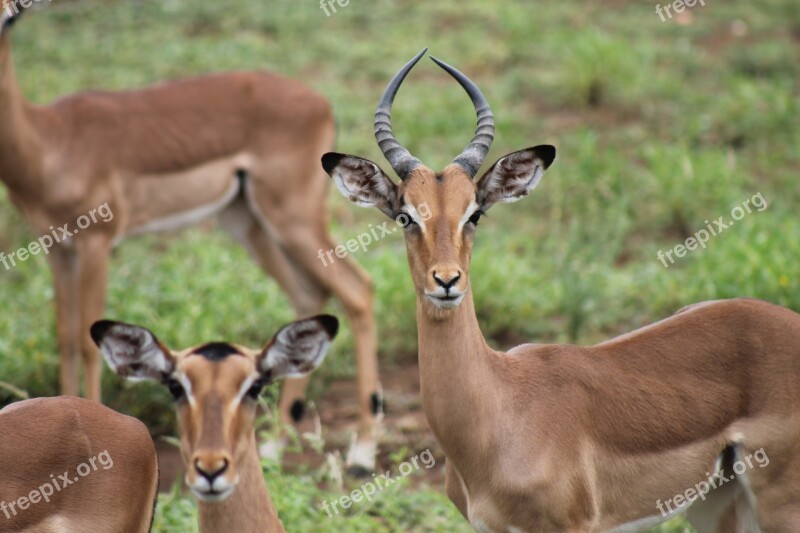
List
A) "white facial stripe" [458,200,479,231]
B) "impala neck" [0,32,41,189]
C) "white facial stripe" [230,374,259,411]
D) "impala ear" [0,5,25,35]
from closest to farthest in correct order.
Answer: "white facial stripe" [230,374,259,411] < "white facial stripe" [458,200,479,231] < "impala ear" [0,5,25,35] < "impala neck" [0,32,41,189]

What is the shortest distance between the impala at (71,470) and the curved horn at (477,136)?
4.64 feet

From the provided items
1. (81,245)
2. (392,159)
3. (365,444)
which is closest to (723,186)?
(365,444)

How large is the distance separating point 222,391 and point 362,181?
0.95 meters

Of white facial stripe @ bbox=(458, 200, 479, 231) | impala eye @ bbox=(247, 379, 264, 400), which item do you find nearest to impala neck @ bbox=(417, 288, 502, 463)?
white facial stripe @ bbox=(458, 200, 479, 231)

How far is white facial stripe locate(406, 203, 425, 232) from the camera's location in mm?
4105

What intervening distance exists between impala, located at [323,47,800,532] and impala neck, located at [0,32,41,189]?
2.80m

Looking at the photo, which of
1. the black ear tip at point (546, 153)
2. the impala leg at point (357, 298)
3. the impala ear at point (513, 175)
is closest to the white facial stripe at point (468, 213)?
the impala ear at point (513, 175)

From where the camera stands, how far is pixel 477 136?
176 inches

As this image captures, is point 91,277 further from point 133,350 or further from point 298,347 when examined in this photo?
point 298,347

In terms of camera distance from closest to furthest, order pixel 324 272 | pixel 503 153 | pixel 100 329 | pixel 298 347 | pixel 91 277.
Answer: pixel 100 329
pixel 298 347
pixel 91 277
pixel 324 272
pixel 503 153

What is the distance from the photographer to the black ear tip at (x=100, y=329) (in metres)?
3.96

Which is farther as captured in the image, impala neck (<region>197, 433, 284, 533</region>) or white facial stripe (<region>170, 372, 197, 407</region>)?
impala neck (<region>197, 433, 284, 533</region>)

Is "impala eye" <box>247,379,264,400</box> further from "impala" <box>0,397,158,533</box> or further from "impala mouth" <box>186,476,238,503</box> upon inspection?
"impala" <box>0,397,158,533</box>

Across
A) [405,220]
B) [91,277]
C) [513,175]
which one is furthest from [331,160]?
[91,277]
